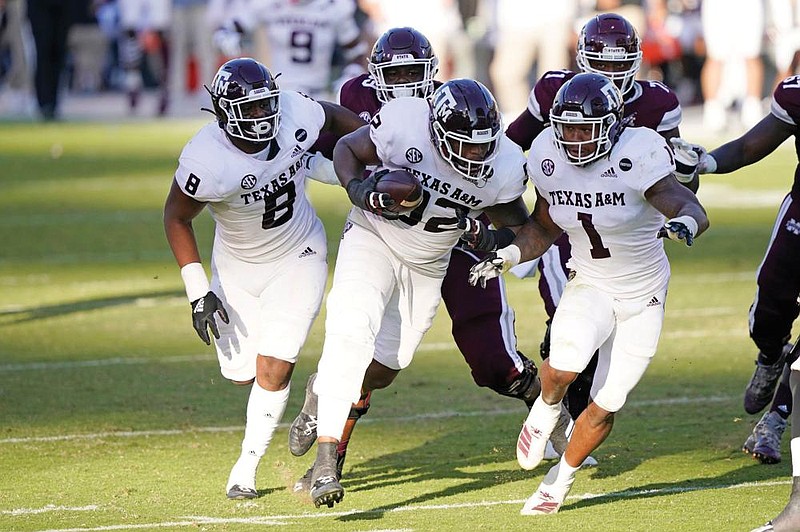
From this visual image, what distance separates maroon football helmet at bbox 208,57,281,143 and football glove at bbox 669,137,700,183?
1.54 metres

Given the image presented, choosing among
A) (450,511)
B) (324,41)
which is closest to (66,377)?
(450,511)

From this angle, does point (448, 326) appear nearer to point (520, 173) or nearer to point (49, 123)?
point (520, 173)

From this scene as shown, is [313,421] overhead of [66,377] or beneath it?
overhead

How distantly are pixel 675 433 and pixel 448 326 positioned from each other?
104 inches

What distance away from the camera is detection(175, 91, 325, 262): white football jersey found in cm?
554

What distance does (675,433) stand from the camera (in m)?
6.41

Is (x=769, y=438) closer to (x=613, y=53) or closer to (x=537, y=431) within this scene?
(x=537, y=431)

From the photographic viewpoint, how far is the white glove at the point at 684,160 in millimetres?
5809

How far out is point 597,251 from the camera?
5.37 m

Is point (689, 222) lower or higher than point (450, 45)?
higher

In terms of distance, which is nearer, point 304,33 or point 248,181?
point 248,181

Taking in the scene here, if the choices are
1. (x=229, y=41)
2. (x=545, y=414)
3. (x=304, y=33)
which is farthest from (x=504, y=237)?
(x=229, y=41)

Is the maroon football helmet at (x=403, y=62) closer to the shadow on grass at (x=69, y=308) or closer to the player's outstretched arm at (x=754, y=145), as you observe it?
the player's outstretched arm at (x=754, y=145)

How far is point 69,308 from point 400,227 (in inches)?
166
